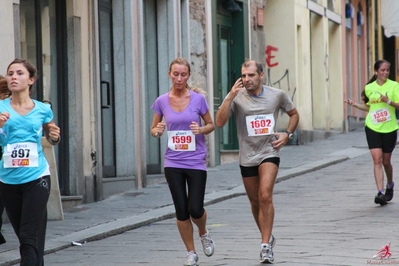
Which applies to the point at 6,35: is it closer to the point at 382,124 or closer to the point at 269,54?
the point at 382,124

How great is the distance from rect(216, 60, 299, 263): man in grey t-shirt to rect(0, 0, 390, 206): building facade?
9.82 ft

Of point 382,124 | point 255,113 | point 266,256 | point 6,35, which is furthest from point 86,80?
point 266,256

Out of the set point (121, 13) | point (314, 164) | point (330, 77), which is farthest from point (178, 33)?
point (330, 77)

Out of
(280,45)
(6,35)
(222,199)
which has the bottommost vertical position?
(222,199)

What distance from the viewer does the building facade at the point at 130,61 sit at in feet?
49.6

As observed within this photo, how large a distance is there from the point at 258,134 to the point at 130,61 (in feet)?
25.8

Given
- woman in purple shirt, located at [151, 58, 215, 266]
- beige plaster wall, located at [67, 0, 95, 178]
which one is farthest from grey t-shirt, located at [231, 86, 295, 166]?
beige plaster wall, located at [67, 0, 95, 178]

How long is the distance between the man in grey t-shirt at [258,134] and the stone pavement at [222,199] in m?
0.61

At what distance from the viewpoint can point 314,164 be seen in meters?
20.6

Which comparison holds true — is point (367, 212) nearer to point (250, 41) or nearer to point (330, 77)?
point (250, 41)

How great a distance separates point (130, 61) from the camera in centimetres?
1733

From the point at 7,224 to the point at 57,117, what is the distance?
2.54 metres

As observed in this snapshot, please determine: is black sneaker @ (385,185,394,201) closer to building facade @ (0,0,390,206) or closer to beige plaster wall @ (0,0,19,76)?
building facade @ (0,0,390,206)

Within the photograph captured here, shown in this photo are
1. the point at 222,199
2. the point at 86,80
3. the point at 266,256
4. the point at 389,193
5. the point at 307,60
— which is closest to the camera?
the point at 266,256
